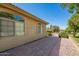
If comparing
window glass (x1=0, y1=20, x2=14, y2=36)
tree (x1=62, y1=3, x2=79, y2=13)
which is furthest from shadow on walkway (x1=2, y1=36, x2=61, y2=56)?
tree (x1=62, y1=3, x2=79, y2=13)

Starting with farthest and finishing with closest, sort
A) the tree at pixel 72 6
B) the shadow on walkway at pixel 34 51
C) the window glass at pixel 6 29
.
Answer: the tree at pixel 72 6 → the window glass at pixel 6 29 → the shadow on walkway at pixel 34 51

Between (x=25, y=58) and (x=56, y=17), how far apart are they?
12.4 m

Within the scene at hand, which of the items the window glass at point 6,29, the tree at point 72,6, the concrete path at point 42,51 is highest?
the tree at point 72,6

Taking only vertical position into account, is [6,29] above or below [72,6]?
below

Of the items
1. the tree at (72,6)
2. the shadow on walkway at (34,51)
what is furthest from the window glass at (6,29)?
the tree at (72,6)

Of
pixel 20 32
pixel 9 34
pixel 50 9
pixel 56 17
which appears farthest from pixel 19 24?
pixel 56 17

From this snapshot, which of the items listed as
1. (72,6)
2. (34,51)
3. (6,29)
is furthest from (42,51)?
(72,6)

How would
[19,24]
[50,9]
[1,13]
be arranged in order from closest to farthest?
[1,13] → [19,24] → [50,9]

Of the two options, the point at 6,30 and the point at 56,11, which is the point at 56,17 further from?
the point at 6,30

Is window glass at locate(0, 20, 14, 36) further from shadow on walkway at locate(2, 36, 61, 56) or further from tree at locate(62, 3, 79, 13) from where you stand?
tree at locate(62, 3, 79, 13)

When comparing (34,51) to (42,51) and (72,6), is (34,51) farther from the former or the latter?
(72,6)

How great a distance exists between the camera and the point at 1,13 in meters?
9.31

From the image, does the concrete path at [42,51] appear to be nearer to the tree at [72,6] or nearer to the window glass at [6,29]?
the window glass at [6,29]

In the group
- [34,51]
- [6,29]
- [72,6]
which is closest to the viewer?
[34,51]
